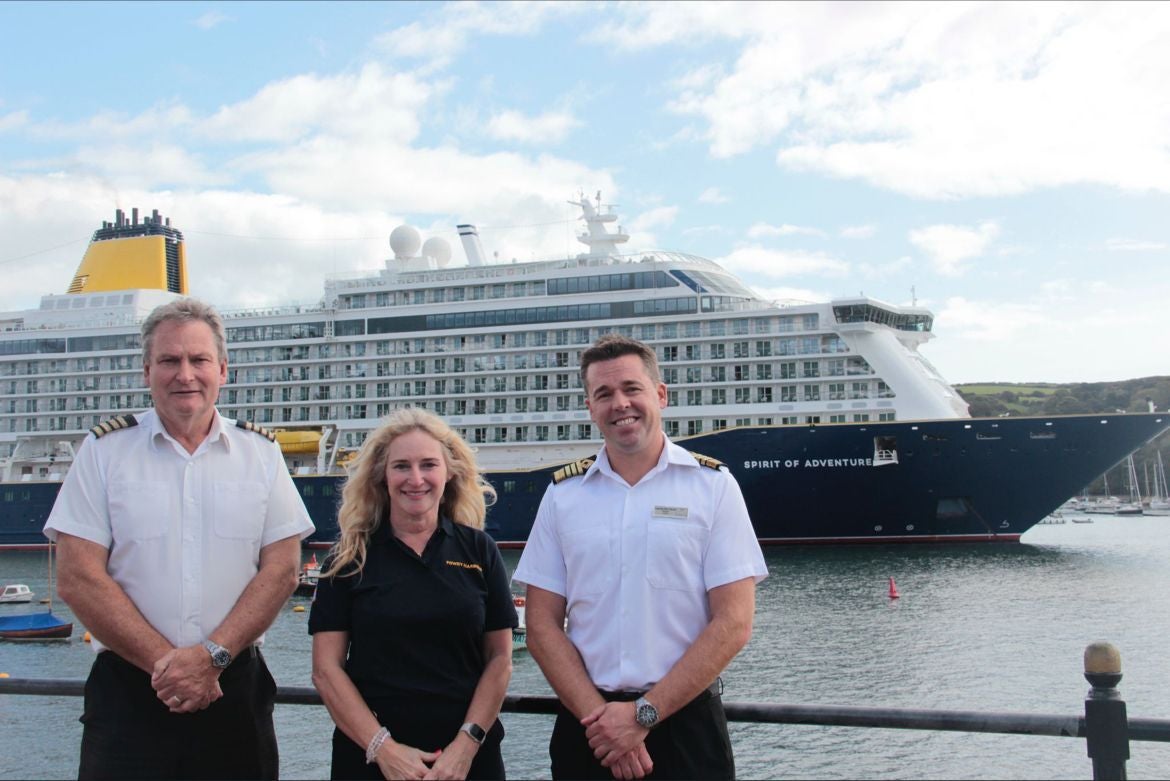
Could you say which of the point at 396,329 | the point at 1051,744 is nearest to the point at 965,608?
the point at 1051,744

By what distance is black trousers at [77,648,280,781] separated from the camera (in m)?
3.12

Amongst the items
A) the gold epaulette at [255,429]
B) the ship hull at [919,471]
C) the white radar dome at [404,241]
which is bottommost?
the ship hull at [919,471]

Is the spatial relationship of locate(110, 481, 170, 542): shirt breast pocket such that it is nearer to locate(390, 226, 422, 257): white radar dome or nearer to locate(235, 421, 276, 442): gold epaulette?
locate(235, 421, 276, 442): gold epaulette

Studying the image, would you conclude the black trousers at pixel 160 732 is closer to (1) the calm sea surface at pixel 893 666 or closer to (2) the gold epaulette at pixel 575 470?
(2) the gold epaulette at pixel 575 470

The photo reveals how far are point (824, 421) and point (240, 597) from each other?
98.8 feet

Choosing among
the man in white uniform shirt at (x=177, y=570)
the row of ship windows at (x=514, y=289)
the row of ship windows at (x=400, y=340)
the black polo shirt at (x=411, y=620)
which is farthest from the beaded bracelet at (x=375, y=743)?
the row of ship windows at (x=514, y=289)

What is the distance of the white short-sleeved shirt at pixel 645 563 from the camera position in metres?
3.15

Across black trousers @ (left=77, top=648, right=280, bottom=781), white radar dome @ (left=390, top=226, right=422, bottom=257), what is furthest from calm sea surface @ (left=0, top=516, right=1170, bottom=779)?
white radar dome @ (left=390, top=226, right=422, bottom=257)

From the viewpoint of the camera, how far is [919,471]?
28922 millimetres

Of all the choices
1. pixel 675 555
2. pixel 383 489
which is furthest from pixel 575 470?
pixel 383 489

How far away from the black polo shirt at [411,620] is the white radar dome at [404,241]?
37191 mm

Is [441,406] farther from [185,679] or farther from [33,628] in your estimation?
[185,679]

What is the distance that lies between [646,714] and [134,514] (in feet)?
5.71

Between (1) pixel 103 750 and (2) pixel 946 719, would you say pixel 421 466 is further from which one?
(2) pixel 946 719
